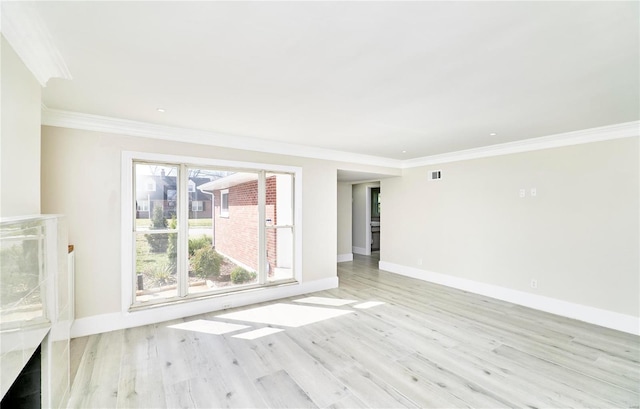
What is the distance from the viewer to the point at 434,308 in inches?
166

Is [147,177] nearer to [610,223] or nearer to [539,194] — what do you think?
[539,194]

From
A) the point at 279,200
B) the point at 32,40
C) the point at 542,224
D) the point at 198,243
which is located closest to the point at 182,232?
the point at 198,243

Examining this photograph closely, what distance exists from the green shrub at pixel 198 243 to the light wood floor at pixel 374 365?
36.5 inches

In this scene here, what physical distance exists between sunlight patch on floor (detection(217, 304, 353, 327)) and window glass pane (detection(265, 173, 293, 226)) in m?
1.36

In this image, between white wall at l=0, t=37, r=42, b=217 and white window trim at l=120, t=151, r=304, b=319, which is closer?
white wall at l=0, t=37, r=42, b=217

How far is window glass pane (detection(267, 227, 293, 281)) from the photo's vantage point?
15.4 feet

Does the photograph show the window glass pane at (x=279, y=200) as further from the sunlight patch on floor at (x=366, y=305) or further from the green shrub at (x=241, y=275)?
the sunlight patch on floor at (x=366, y=305)

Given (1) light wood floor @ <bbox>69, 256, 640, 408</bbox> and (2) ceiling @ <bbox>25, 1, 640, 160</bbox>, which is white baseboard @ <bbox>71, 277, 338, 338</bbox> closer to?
(1) light wood floor @ <bbox>69, 256, 640, 408</bbox>

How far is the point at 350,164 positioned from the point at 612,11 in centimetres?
415

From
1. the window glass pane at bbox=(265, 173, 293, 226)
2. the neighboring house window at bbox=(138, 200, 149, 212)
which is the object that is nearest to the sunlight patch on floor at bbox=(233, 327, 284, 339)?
the window glass pane at bbox=(265, 173, 293, 226)

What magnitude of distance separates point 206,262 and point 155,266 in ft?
2.14

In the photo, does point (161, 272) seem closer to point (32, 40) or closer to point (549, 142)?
point (32, 40)

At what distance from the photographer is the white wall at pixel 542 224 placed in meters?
3.54

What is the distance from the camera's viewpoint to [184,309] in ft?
12.5
